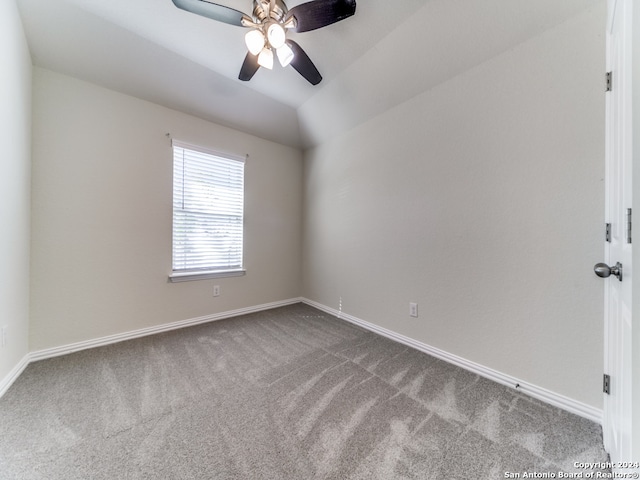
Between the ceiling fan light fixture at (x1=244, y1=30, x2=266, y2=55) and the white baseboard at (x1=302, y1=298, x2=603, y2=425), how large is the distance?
2.59 m

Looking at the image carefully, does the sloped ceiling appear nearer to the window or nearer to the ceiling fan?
the ceiling fan

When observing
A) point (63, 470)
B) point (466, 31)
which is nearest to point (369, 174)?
point (466, 31)

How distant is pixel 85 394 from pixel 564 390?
3.01 m

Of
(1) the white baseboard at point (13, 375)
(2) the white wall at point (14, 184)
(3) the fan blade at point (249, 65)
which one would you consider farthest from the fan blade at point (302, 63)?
(1) the white baseboard at point (13, 375)

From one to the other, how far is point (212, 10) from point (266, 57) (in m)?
0.36

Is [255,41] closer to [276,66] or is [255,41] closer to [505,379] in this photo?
A: [276,66]

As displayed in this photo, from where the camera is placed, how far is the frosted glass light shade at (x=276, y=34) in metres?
1.39

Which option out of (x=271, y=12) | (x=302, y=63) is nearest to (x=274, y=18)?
(x=271, y=12)

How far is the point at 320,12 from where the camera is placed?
4.43ft

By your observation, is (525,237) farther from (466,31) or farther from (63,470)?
(63,470)

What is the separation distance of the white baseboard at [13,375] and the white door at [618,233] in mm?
3145

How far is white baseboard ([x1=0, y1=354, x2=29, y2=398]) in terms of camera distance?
4.92ft

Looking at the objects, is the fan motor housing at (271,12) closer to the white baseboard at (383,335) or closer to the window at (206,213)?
the window at (206,213)

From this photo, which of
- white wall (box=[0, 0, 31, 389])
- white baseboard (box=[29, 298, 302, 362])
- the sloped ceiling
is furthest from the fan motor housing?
white baseboard (box=[29, 298, 302, 362])
